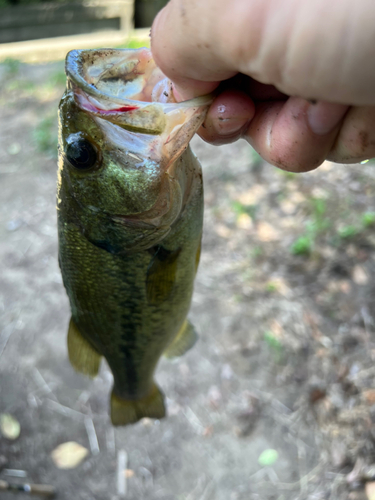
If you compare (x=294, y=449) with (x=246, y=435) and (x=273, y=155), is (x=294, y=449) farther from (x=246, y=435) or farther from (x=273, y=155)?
(x=273, y=155)

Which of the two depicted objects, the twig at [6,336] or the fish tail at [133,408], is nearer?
the fish tail at [133,408]

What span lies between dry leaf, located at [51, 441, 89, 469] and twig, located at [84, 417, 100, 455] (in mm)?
50

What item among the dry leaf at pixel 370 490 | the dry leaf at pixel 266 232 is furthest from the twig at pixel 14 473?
the dry leaf at pixel 266 232

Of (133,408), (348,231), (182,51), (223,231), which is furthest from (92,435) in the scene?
(182,51)

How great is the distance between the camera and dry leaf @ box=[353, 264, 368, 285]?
3115 mm

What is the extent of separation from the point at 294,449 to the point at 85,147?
2.42 metres

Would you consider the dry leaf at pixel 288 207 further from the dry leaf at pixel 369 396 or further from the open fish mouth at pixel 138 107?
the open fish mouth at pixel 138 107

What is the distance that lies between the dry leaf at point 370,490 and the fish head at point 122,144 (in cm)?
208

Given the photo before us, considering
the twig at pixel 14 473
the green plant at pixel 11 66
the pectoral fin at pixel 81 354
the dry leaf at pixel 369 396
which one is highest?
the pectoral fin at pixel 81 354

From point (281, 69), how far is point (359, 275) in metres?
2.88

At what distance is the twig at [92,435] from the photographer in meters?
2.75

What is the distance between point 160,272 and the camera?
139cm

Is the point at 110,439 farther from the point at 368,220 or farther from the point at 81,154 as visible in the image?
the point at 368,220

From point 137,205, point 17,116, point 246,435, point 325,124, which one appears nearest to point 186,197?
point 137,205
